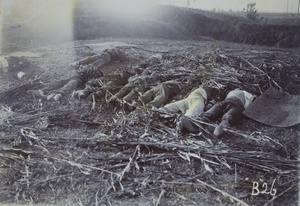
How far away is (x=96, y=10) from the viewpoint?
3971 mm

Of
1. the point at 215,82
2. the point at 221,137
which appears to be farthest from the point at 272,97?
the point at 221,137

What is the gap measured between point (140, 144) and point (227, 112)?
134 cm

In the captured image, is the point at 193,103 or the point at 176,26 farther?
the point at 176,26

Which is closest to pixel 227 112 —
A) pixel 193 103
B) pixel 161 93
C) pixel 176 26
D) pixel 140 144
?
pixel 193 103

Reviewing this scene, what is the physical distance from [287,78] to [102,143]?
2998 mm

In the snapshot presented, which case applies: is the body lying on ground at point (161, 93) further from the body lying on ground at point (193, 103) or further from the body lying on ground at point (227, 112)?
the body lying on ground at point (227, 112)

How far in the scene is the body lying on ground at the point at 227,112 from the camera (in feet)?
10.3

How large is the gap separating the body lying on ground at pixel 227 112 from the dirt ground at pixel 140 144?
0.11 metres

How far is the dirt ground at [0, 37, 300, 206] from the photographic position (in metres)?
2.65

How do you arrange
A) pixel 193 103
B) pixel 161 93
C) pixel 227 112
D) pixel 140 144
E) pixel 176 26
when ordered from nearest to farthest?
pixel 140 144, pixel 227 112, pixel 193 103, pixel 161 93, pixel 176 26

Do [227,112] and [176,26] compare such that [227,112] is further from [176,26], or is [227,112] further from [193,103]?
[176,26]

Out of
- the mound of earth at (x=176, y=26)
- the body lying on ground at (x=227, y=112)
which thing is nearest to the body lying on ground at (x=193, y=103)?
the body lying on ground at (x=227, y=112)

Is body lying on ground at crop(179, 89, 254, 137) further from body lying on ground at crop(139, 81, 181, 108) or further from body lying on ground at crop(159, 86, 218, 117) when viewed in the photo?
body lying on ground at crop(139, 81, 181, 108)

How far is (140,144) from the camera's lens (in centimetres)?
305
